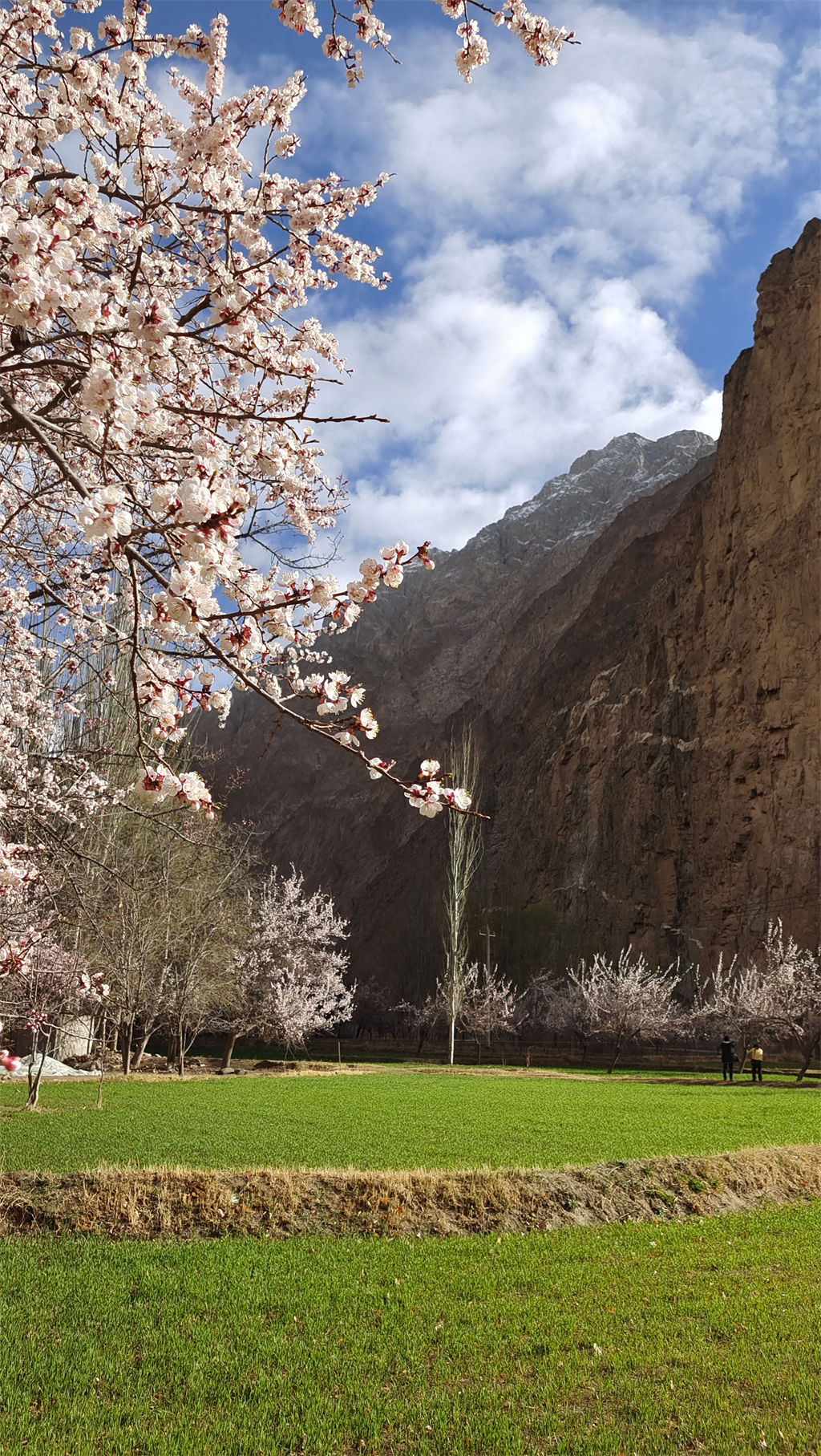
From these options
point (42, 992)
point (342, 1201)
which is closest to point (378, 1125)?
point (342, 1201)

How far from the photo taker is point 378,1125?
12922mm

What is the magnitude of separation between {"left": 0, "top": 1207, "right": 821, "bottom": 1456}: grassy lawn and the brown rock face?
143 feet

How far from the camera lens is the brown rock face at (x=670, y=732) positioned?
50031 mm

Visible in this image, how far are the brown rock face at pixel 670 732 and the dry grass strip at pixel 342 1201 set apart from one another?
4058 cm

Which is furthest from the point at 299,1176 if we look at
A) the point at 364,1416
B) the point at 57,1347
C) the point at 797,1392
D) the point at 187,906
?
the point at 187,906

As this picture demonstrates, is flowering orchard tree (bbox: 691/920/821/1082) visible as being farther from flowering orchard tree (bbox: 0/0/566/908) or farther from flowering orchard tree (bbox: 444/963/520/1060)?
flowering orchard tree (bbox: 0/0/566/908)

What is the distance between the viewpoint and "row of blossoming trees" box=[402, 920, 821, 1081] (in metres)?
33.3

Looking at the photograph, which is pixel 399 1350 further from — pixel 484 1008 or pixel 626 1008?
pixel 484 1008

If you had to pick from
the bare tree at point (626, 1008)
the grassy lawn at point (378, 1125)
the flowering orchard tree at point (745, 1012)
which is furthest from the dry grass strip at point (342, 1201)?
the flowering orchard tree at point (745, 1012)

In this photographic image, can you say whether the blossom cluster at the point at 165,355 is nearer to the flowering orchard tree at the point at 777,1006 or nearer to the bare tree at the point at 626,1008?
the flowering orchard tree at the point at 777,1006

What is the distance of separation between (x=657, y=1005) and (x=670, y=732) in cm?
2586

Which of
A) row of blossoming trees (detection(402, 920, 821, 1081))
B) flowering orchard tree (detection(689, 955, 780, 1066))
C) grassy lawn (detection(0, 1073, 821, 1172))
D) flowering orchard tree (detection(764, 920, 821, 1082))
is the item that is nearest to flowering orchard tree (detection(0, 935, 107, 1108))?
grassy lawn (detection(0, 1073, 821, 1172))

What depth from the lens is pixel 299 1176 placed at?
8055 mm

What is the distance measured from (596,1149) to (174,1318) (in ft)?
22.4
